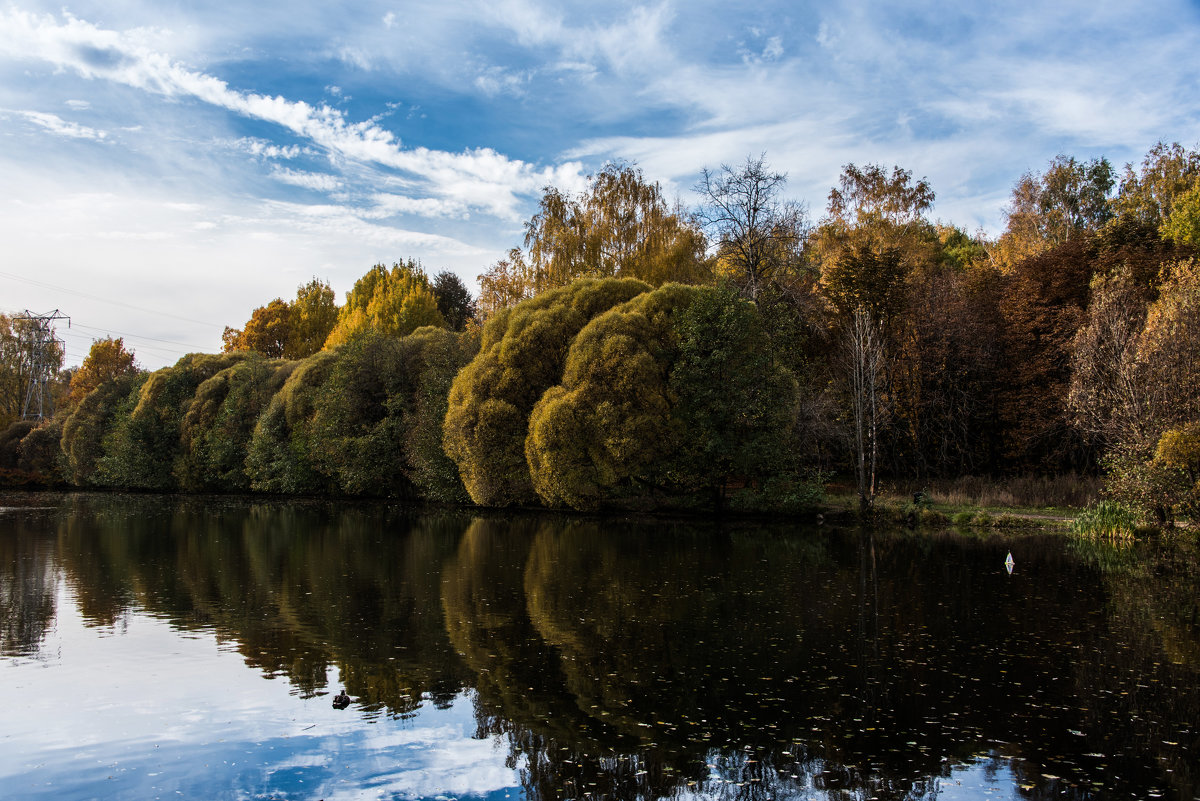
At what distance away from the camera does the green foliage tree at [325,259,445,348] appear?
6412 centimetres

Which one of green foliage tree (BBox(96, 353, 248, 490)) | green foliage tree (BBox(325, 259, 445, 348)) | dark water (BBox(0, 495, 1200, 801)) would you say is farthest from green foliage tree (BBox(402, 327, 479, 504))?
green foliage tree (BBox(96, 353, 248, 490))

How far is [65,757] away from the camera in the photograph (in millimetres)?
8617

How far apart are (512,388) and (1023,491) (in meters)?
22.6

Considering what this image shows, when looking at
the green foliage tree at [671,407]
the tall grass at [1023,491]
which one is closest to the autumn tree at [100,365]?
the green foliage tree at [671,407]

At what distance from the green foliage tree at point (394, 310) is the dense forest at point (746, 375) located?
8905 millimetres

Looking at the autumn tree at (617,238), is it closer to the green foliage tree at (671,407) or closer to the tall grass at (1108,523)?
the green foliage tree at (671,407)

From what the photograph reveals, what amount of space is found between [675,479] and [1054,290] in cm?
2065

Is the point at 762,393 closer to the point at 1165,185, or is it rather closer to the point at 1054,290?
the point at 1054,290

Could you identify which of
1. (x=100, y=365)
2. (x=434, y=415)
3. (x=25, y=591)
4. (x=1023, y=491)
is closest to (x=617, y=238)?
(x=434, y=415)

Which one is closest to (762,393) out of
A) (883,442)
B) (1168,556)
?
(883,442)

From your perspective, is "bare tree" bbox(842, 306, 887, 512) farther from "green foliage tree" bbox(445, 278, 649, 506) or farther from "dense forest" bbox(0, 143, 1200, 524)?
"green foliage tree" bbox(445, 278, 649, 506)

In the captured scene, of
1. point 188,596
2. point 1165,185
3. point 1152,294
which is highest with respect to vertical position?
point 1165,185

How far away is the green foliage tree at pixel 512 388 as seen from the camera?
36.4 meters

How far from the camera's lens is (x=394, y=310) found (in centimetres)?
6544
